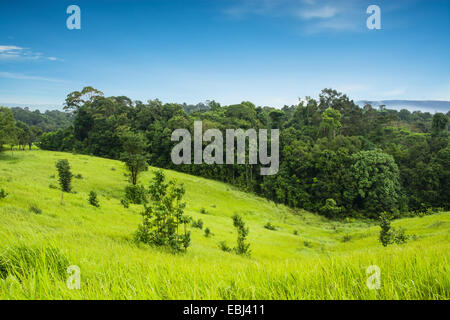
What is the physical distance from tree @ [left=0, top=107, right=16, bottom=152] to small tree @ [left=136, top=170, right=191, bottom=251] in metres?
43.9

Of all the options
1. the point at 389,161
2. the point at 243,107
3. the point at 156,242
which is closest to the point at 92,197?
the point at 156,242

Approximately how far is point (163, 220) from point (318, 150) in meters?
51.4

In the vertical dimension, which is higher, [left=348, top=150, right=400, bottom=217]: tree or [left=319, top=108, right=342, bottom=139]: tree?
[left=319, top=108, right=342, bottom=139]: tree

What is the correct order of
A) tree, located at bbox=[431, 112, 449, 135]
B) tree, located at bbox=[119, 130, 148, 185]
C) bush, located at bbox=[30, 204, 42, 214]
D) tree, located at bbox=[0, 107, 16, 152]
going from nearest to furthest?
bush, located at bbox=[30, 204, 42, 214] → tree, located at bbox=[119, 130, 148, 185] → tree, located at bbox=[0, 107, 16, 152] → tree, located at bbox=[431, 112, 449, 135]

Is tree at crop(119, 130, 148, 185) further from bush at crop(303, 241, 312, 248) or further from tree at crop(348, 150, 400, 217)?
tree at crop(348, 150, 400, 217)

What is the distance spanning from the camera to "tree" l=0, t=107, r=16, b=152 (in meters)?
38.1

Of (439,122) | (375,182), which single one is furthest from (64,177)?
(439,122)

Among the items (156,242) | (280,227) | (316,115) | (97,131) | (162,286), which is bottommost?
(280,227)

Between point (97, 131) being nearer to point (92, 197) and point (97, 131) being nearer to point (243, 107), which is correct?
point (243, 107)

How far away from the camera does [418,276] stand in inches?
56.1

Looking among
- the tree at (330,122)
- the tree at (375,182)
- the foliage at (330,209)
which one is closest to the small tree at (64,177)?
the foliage at (330,209)

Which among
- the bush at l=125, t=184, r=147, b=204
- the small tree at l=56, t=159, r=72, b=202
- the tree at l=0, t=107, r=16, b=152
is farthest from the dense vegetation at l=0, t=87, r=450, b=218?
the tree at l=0, t=107, r=16, b=152

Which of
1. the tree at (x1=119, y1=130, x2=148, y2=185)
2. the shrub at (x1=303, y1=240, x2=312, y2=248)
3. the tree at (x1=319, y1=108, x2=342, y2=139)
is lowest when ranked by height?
the shrub at (x1=303, y1=240, x2=312, y2=248)
